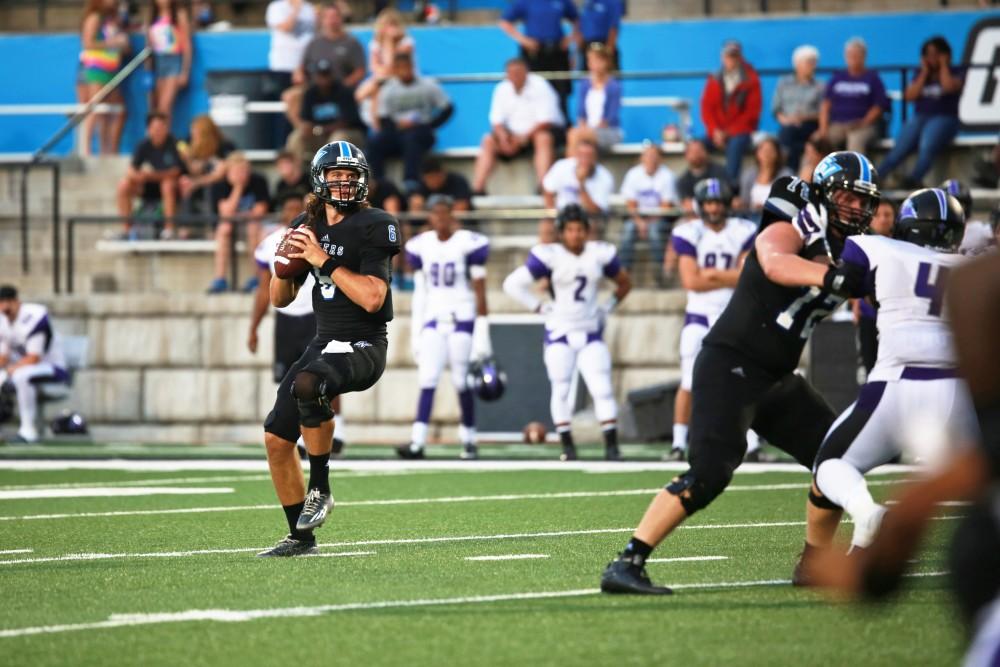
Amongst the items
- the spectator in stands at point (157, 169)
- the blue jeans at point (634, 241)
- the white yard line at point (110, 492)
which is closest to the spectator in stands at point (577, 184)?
the blue jeans at point (634, 241)

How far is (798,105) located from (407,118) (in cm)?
391

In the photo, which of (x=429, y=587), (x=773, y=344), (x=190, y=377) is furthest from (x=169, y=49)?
(x=773, y=344)

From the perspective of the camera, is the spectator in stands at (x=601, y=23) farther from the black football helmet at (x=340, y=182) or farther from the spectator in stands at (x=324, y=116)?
the black football helmet at (x=340, y=182)

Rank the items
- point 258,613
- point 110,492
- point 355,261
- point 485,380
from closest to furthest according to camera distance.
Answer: point 258,613 < point 355,261 < point 110,492 < point 485,380

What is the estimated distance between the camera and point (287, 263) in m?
7.80

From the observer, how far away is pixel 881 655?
→ 520 centimetres

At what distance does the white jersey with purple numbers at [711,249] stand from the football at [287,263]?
6.03m

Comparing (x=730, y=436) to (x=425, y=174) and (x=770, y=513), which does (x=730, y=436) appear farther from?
(x=425, y=174)

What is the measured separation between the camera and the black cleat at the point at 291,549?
305 inches

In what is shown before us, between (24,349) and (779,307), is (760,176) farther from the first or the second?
(779,307)

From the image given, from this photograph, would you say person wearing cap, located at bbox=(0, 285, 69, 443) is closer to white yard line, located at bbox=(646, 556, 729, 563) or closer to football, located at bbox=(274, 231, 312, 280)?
football, located at bbox=(274, 231, 312, 280)

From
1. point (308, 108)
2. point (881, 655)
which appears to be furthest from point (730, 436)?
point (308, 108)

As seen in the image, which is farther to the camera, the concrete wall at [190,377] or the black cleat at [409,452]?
the concrete wall at [190,377]

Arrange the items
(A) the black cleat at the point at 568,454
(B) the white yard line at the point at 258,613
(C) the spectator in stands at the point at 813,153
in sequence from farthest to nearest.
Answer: (C) the spectator in stands at the point at 813,153
(A) the black cleat at the point at 568,454
(B) the white yard line at the point at 258,613
